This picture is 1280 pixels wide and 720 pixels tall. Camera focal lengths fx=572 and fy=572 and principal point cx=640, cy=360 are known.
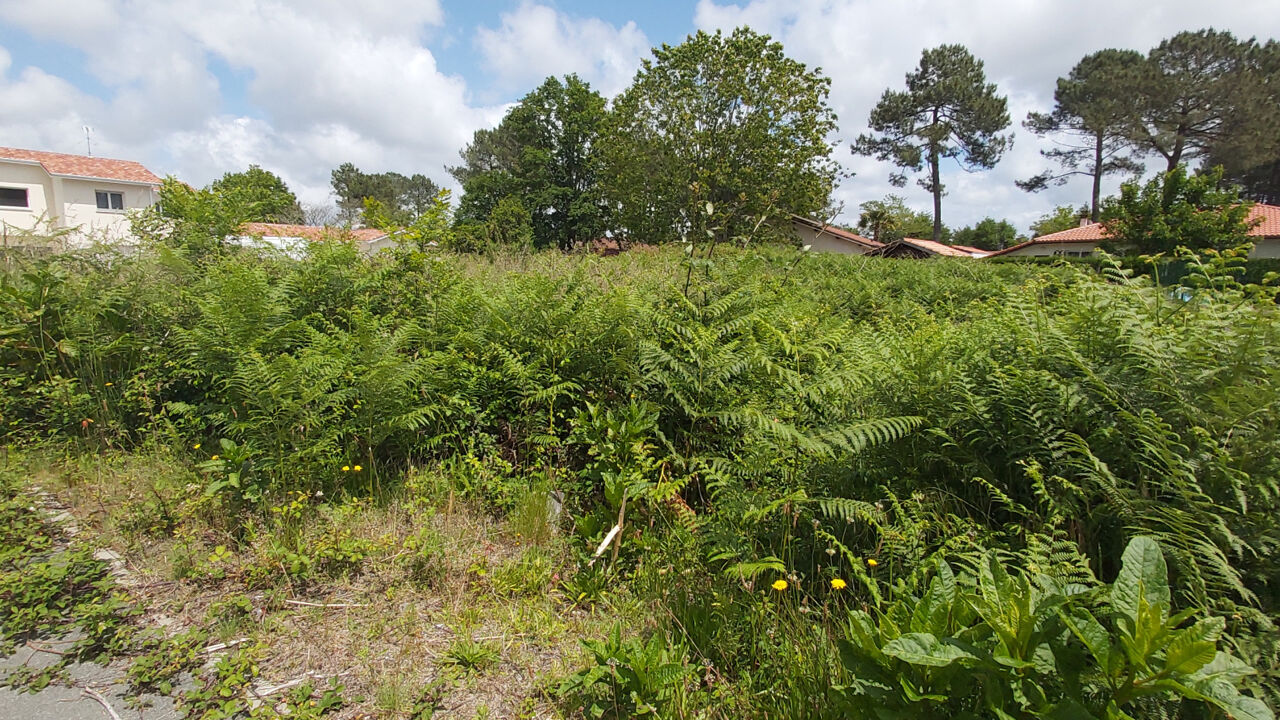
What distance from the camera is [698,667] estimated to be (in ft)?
7.06

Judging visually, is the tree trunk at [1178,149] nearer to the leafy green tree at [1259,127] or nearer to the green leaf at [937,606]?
the leafy green tree at [1259,127]

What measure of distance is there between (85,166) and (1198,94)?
225 ft

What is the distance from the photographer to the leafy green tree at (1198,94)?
35844mm

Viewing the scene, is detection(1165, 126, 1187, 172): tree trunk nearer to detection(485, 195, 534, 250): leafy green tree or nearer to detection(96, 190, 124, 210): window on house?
detection(485, 195, 534, 250): leafy green tree

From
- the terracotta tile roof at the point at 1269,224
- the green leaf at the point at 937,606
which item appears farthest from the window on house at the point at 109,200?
the terracotta tile roof at the point at 1269,224

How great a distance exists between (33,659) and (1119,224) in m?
35.2

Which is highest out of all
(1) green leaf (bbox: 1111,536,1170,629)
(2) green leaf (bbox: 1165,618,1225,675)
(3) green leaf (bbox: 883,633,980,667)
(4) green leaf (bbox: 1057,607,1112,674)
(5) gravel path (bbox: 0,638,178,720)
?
(1) green leaf (bbox: 1111,536,1170,629)

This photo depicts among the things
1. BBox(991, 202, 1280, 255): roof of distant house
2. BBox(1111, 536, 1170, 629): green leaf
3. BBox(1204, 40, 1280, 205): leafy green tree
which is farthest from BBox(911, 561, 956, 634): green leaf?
BBox(1204, 40, 1280, 205): leafy green tree

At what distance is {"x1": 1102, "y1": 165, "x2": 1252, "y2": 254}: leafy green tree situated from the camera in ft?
75.9

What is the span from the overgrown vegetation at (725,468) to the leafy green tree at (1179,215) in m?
28.5

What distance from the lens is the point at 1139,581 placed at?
140cm

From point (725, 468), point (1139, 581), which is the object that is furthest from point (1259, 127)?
point (1139, 581)

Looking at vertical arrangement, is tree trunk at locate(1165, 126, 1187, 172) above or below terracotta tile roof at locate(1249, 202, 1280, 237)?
above

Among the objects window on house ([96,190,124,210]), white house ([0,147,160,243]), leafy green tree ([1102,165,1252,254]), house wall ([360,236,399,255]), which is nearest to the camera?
house wall ([360,236,399,255])
